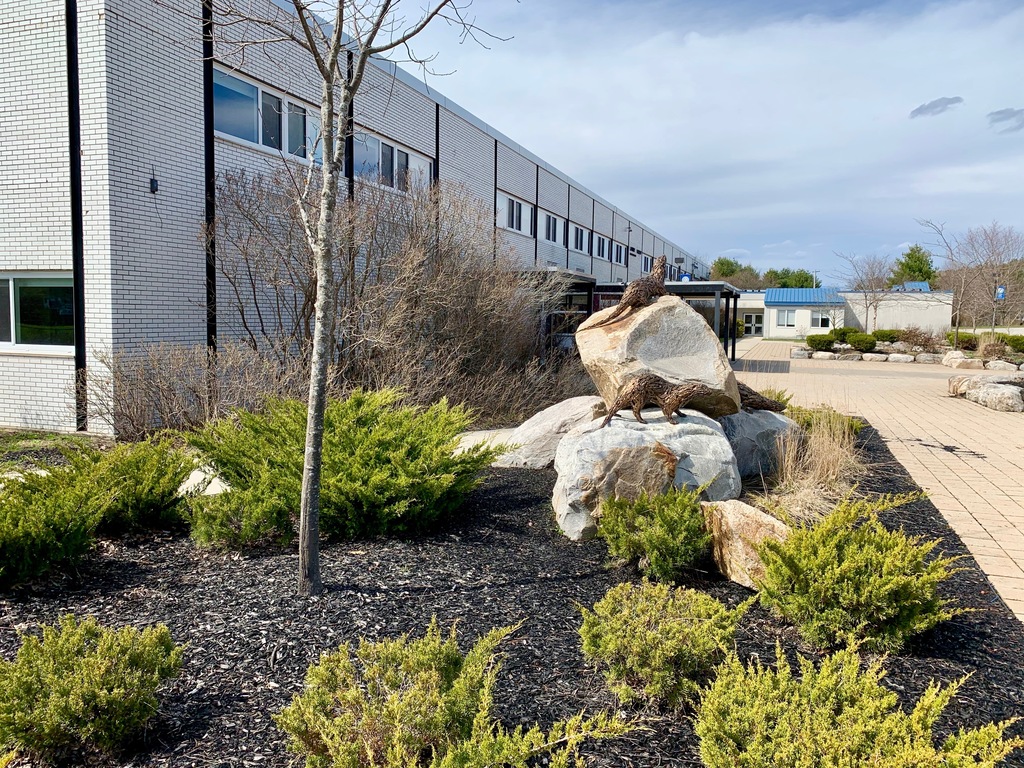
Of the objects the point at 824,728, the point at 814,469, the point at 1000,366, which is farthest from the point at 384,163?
the point at 1000,366

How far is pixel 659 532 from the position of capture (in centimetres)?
405

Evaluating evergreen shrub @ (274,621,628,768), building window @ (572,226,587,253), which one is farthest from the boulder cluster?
building window @ (572,226,587,253)

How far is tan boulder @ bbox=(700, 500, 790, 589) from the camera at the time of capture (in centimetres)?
398

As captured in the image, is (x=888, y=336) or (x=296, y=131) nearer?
(x=296, y=131)

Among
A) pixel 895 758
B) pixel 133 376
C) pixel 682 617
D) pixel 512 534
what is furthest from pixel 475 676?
pixel 133 376

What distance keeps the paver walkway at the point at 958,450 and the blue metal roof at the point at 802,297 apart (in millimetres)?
29800

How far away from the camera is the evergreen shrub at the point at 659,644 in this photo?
278cm

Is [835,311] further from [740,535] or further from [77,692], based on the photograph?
[77,692]

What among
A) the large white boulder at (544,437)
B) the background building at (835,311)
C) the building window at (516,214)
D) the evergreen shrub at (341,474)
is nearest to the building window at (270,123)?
the large white boulder at (544,437)

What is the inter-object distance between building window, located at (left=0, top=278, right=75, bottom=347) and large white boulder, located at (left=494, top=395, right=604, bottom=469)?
6717 millimetres

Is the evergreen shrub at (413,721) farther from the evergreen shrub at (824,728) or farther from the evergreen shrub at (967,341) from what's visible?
the evergreen shrub at (967,341)

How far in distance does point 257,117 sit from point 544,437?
8084 millimetres

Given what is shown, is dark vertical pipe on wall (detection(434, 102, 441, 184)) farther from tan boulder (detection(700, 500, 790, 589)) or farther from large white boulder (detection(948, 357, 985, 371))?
large white boulder (detection(948, 357, 985, 371))

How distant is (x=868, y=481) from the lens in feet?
22.3
